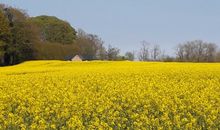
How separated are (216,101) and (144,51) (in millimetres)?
80721

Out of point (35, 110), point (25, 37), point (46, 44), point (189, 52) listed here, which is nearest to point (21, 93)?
point (35, 110)

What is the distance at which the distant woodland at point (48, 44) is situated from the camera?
5831 cm

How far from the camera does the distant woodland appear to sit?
58312mm

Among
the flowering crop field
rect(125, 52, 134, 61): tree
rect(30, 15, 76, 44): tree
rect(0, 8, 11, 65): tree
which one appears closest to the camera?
the flowering crop field

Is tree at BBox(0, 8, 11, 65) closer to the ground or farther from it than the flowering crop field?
farther from it

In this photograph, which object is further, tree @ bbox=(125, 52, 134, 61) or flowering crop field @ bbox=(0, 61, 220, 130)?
tree @ bbox=(125, 52, 134, 61)

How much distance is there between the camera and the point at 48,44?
65.9 m

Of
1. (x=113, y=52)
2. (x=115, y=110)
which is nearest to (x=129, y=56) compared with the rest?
(x=113, y=52)

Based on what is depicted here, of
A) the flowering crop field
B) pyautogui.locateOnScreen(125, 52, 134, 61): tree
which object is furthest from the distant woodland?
the flowering crop field

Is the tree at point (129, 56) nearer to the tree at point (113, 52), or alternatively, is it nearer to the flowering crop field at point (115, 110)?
the tree at point (113, 52)

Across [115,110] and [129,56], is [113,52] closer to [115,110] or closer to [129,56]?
[129,56]

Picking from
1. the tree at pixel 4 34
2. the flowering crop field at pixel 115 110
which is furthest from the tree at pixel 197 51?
the flowering crop field at pixel 115 110

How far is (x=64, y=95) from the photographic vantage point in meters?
12.4

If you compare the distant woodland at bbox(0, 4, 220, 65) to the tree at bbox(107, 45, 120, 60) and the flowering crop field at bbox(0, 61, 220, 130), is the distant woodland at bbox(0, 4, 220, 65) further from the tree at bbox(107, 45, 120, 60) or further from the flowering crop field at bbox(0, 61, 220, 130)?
the flowering crop field at bbox(0, 61, 220, 130)
